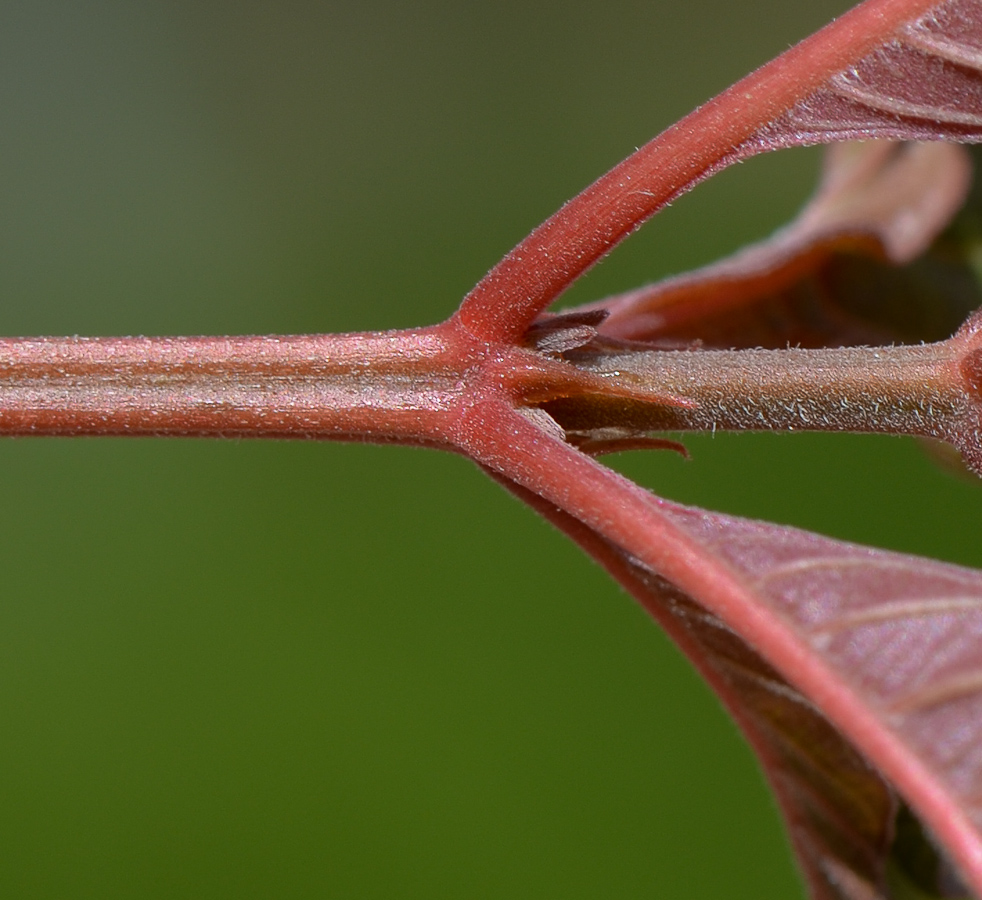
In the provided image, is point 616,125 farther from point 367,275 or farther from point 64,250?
point 64,250

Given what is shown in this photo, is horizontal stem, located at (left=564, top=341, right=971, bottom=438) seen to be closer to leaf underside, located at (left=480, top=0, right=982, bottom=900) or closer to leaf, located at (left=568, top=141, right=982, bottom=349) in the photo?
leaf underside, located at (left=480, top=0, right=982, bottom=900)

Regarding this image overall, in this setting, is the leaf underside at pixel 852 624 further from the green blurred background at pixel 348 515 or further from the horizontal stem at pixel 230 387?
the green blurred background at pixel 348 515

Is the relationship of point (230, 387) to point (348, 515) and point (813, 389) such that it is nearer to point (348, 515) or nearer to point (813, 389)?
point (813, 389)

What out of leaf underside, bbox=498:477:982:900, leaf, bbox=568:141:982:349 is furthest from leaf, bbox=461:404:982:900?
leaf, bbox=568:141:982:349

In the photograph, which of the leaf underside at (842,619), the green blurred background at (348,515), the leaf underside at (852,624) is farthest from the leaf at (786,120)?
the green blurred background at (348,515)

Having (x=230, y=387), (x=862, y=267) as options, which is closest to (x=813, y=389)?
(x=230, y=387)

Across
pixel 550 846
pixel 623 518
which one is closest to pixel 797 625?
pixel 623 518

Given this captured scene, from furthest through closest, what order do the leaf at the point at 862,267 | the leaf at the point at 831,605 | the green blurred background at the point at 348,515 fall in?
the green blurred background at the point at 348,515
the leaf at the point at 862,267
the leaf at the point at 831,605
